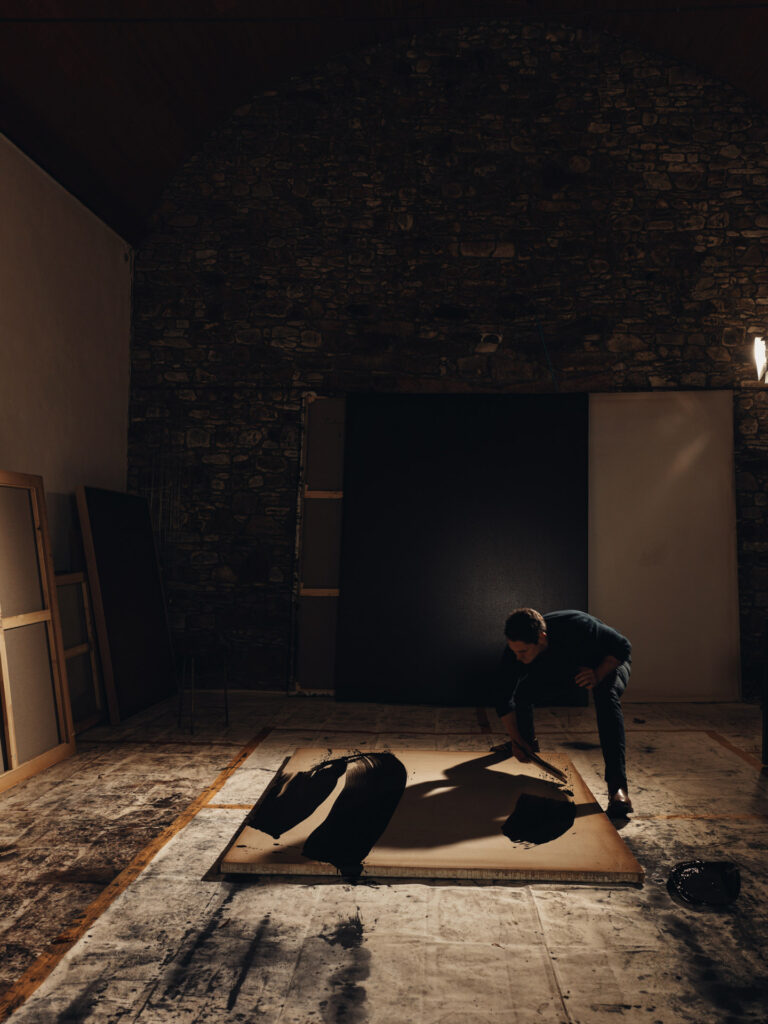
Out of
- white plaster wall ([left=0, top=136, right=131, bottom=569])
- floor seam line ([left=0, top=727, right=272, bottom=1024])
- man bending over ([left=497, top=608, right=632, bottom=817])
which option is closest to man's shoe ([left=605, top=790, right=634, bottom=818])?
man bending over ([left=497, top=608, right=632, bottom=817])

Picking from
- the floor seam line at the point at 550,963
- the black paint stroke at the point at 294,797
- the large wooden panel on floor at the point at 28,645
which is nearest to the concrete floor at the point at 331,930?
the floor seam line at the point at 550,963

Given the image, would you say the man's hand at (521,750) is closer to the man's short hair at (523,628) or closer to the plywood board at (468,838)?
the plywood board at (468,838)

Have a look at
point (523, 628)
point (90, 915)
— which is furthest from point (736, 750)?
point (90, 915)

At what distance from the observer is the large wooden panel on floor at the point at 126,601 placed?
519cm

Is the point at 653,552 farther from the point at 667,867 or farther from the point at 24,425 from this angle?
the point at 24,425

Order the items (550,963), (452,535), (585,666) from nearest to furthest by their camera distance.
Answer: (550,963), (585,666), (452,535)

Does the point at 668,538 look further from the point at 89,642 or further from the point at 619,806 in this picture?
the point at 89,642

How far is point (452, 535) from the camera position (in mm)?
5945

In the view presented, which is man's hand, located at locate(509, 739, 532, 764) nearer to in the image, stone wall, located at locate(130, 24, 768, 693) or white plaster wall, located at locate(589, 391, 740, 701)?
white plaster wall, located at locate(589, 391, 740, 701)

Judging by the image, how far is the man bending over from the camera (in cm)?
344

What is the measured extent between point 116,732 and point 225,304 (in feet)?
11.9

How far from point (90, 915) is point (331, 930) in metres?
0.85

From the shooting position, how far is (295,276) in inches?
252

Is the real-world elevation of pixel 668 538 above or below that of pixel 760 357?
below
